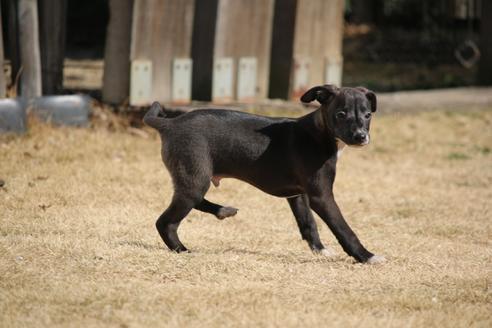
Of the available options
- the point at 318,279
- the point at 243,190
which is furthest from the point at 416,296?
the point at 243,190

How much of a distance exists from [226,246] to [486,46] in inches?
337

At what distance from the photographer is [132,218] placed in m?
7.21

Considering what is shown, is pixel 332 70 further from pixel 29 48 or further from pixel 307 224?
pixel 307 224

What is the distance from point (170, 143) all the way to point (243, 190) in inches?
96.8

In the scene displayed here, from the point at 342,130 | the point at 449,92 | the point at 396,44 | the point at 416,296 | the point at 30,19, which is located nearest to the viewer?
the point at 416,296

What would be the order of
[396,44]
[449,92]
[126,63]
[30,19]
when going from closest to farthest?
[30,19] < [126,63] < [449,92] < [396,44]

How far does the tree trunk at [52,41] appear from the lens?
990cm

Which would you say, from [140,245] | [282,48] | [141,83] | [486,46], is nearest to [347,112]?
[140,245]

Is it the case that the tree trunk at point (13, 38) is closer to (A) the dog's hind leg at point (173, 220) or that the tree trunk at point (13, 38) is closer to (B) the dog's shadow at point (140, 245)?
(B) the dog's shadow at point (140, 245)

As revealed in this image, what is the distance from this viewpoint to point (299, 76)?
452 inches

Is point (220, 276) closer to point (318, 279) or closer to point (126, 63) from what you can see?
point (318, 279)

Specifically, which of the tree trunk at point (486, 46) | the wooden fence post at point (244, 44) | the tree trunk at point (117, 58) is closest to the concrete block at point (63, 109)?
the tree trunk at point (117, 58)

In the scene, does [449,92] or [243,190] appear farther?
[449,92]

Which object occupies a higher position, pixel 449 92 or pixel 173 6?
pixel 173 6
